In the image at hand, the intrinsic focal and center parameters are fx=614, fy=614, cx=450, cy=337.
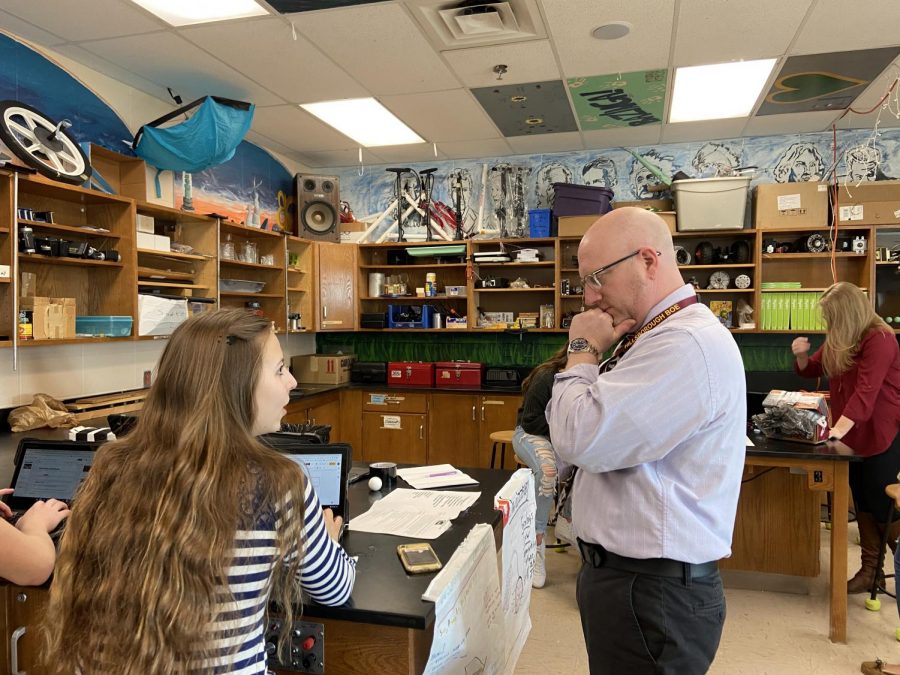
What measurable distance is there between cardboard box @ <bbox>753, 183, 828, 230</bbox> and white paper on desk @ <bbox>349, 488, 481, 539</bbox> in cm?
441

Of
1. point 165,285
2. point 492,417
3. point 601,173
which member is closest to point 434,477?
point 165,285

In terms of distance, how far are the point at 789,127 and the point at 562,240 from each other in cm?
215

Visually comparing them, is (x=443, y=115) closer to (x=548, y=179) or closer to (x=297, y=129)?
(x=297, y=129)

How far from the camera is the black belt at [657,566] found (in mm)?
1418

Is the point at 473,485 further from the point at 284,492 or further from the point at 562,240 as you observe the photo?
the point at 562,240

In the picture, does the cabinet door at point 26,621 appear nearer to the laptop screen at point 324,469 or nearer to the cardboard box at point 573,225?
the laptop screen at point 324,469

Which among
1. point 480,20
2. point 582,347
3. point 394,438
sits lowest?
point 394,438

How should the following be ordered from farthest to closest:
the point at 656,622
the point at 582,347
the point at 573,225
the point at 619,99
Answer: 1. the point at 573,225
2. the point at 619,99
3. the point at 582,347
4. the point at 656,622

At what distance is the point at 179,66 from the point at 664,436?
394 cm

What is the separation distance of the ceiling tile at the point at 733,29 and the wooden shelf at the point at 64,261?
3538 millimetres

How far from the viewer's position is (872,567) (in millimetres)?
3523

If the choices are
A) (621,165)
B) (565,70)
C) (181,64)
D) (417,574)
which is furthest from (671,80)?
(417,574)

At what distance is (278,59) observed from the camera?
383cm

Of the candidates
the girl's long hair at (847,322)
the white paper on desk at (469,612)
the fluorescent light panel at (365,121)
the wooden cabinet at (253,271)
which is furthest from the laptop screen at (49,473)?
the girl's long hair at (847,322)
